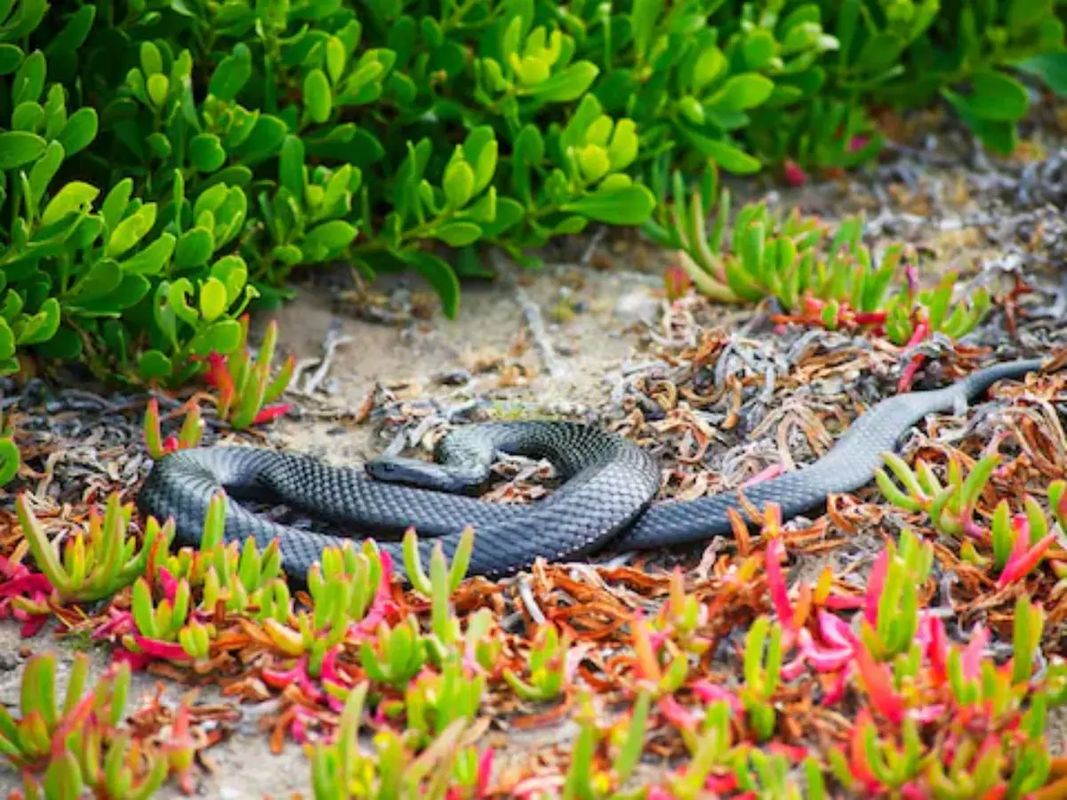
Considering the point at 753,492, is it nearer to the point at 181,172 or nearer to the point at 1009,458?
the point at 1009,458

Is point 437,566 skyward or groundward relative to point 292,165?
groundward

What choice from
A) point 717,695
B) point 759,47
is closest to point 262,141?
point 759,47

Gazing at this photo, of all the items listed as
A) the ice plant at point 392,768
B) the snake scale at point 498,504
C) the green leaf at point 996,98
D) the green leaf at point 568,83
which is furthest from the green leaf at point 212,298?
the green leaf at point 996,98

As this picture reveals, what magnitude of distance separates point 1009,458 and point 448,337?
2.33 m

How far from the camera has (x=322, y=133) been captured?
583 centimetres

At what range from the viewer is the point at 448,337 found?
619 centimetres

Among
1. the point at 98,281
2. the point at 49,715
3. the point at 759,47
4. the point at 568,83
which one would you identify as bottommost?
the point at 49,715

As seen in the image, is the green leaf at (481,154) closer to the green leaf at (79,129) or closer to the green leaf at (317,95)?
the green leaf at (317,95)

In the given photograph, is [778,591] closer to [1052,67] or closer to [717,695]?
[717,695]

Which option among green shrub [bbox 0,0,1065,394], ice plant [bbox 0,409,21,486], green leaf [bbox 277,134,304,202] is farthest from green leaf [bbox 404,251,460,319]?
ice plant [bbox 0,409,21,486]

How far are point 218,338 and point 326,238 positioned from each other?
659mm

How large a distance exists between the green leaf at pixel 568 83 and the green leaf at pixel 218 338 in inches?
60.4

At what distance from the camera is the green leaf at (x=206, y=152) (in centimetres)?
518

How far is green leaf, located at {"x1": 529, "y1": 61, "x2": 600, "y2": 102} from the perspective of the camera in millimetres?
5652
